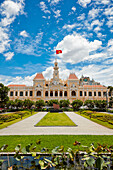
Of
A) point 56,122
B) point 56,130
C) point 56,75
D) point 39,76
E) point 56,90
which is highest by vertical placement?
point 56,75

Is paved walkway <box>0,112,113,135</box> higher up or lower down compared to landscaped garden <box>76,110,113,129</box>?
higher up

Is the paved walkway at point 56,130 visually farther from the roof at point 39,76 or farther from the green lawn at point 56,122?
the roof at point 39,76

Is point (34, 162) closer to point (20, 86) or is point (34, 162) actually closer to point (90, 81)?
point (20, 86)

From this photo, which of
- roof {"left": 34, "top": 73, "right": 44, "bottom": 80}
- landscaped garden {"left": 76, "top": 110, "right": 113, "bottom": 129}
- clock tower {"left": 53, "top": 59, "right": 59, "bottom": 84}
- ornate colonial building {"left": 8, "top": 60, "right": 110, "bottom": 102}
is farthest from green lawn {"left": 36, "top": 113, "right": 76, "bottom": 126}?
roof {"left": 34, "top": 73, "right": 44, "bottom": 80}

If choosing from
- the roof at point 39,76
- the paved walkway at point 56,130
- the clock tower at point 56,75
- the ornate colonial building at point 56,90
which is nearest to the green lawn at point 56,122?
the paved walkway at point 56,130

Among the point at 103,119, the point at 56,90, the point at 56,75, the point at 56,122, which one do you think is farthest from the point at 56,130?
the point at 56,75

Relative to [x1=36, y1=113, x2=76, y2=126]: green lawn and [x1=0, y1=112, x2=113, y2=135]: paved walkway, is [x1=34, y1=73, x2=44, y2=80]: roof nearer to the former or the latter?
[x1=36, y1=113, x2=76, y2=126]: green lawn

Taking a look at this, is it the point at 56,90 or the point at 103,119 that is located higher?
the point at 56,90

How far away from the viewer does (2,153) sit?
271 inches

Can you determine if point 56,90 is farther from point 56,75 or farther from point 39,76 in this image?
point 39,76

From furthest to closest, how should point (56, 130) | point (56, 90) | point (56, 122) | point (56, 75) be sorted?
point (56, 75)
point (56, 90)
point (56, 122)
point (56, 130)

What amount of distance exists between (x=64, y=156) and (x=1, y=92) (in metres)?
23.9

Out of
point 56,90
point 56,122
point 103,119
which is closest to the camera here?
point 56,122

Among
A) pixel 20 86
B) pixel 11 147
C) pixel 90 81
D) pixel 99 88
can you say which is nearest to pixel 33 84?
pixel 20 86
